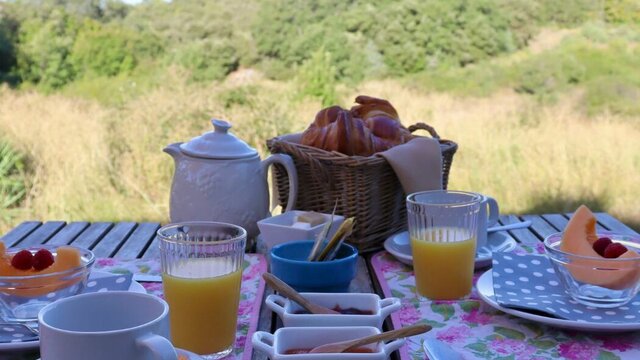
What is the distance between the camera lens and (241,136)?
417cm

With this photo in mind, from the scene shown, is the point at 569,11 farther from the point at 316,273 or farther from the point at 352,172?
the point at 316,273

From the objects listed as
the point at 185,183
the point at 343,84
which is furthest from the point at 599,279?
the point at 343,84

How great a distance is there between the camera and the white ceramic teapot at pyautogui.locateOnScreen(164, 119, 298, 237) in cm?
120

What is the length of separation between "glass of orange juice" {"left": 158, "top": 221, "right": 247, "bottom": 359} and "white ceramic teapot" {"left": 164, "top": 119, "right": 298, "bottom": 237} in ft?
1.37

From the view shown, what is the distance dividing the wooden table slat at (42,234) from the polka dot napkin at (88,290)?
404 mm

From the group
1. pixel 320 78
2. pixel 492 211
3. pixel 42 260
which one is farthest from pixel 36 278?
pixel 320 78

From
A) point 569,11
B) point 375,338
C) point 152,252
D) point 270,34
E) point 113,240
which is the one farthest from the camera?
point 569,11

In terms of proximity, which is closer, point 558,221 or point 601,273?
point 601,273

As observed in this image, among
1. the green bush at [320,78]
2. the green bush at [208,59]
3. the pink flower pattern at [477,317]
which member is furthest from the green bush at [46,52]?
the pink flower pattern at [477,317]

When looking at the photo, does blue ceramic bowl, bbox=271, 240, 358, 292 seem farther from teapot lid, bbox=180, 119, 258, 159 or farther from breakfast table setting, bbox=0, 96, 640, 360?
teapot lid, bbox=180, 119, 258, 159

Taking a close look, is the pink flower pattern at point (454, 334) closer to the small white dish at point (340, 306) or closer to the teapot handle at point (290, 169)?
the small white dish at point (340, 306)

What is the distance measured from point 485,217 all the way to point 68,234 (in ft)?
2.79

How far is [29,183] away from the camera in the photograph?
3.95m

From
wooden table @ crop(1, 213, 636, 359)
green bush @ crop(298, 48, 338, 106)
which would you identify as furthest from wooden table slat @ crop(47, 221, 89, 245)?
green bush @ crop(298, 48, 338, 106)
